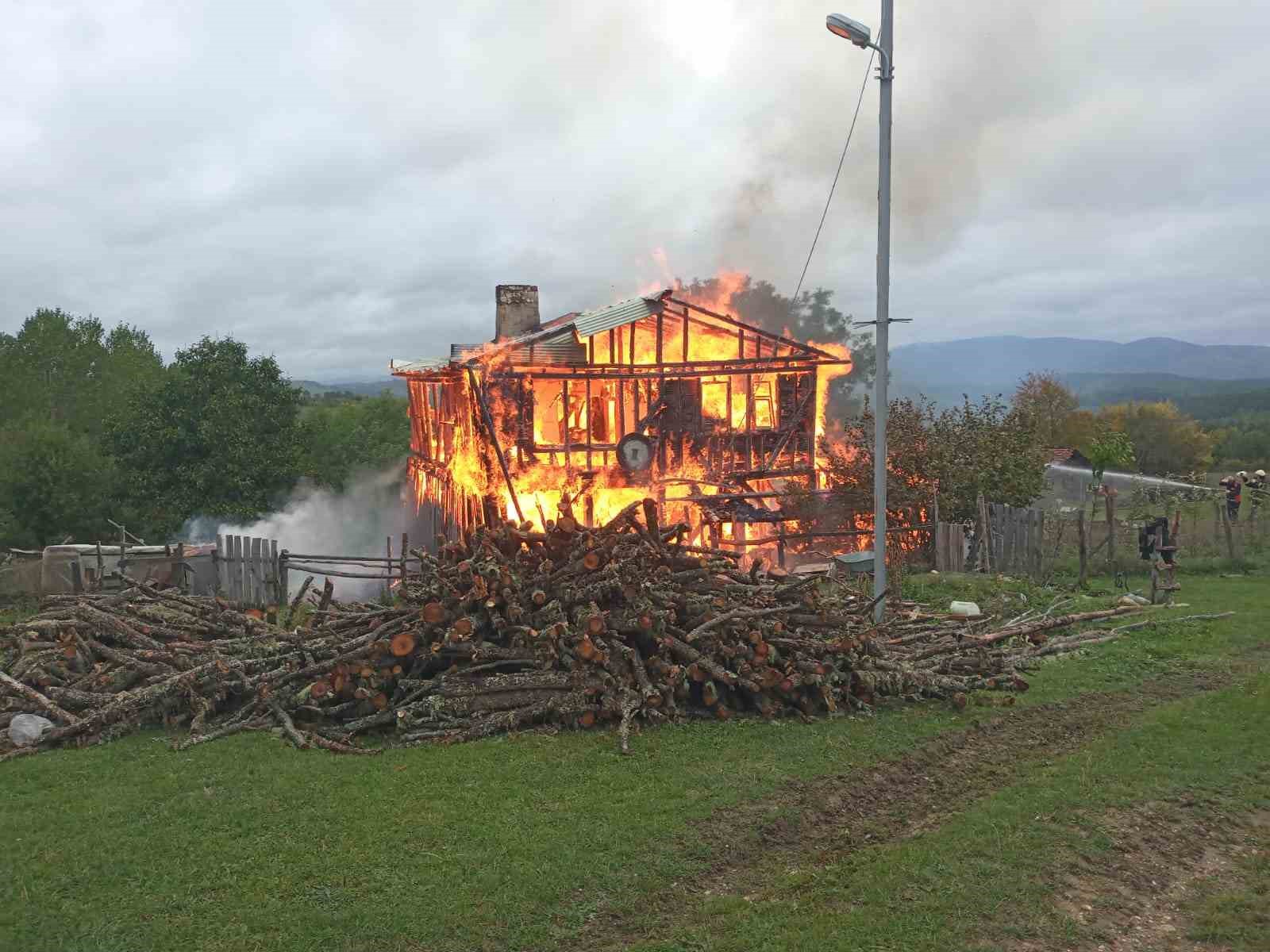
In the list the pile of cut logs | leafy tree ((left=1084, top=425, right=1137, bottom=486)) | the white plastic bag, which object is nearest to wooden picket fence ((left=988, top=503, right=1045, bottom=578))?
leafy tree ((left=1084, top=425, right=1137, bottom=486))

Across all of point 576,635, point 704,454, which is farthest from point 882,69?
point 704,454

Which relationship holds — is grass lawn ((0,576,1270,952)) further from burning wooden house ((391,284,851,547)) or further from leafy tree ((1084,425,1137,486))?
leafy tree ((1084,425,1137,486))

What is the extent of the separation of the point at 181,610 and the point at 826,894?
34.5ft

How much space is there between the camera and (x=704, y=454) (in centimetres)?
2450

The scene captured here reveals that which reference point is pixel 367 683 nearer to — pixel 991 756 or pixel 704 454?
pixel 991 756

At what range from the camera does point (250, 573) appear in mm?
19734

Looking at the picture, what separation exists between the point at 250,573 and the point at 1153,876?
1774 centimetres

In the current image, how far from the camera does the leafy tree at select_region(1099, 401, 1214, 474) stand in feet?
205

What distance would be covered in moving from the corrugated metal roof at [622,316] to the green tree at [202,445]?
610 inches

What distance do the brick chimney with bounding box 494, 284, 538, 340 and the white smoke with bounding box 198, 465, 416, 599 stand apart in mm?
8091

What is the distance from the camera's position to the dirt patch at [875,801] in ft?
22.5

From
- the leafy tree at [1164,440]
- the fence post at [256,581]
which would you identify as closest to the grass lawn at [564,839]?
the fence post at [256,581]

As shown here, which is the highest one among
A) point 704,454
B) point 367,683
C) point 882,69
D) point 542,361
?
point 882,69

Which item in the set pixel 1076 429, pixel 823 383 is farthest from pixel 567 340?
pixel 1076 429
